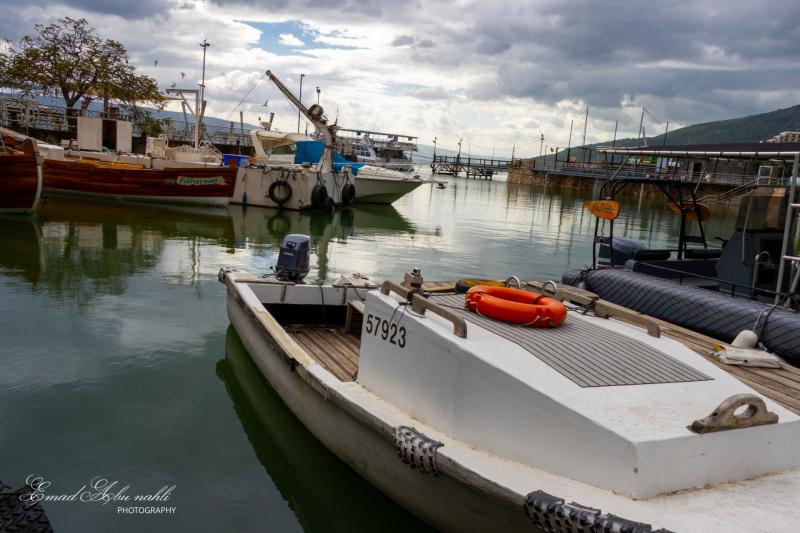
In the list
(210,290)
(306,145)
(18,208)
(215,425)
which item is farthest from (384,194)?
(215,425)

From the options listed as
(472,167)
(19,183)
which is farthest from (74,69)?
(472,167)

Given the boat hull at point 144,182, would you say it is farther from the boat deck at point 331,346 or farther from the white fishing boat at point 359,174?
the boat deck at point 331,346

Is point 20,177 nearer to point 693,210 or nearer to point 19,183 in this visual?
point 19,183

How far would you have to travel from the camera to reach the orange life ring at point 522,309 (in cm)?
446

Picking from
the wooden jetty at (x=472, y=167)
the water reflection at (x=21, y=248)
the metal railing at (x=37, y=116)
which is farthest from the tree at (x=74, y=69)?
the wooden jetty at (x=472, y=167)

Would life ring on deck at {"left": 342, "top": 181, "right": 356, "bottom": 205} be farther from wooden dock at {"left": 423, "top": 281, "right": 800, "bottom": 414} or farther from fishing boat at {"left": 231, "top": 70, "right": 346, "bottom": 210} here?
wooden dock at {"left": 423, "top": 281, "right": 800, "bottom": 414}

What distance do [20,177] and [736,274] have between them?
18.9m

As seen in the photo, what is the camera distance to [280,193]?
26.7 m

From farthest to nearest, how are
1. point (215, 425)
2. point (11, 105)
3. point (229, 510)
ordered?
point (11, 105), point (215, 425), point (229, 510)

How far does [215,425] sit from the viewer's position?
618 centimetres

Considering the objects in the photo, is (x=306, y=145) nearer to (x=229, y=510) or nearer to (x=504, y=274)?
(x=504, y=274)

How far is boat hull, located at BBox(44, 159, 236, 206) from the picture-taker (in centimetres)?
2445

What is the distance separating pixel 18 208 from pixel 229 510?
18029 mm

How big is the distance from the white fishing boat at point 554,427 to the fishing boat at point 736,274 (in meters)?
2.91
